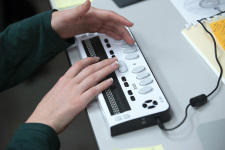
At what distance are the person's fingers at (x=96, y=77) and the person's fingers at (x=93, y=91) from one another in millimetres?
21

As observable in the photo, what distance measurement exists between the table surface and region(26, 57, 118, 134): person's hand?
0.14 ft

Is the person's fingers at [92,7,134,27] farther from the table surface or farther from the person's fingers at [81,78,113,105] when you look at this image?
the person's fingers at [81,78,113,105]

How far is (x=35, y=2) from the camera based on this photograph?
1.75 metres

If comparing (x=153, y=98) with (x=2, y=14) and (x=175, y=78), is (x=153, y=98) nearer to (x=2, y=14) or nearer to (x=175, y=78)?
(x=175, y=78)

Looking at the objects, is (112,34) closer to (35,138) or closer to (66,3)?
(66,3)

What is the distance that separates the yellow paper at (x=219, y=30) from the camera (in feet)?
2.86

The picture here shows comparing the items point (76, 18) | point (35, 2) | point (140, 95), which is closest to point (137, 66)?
point (140, 95)

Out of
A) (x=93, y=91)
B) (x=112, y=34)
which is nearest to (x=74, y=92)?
(x=93, y=91)

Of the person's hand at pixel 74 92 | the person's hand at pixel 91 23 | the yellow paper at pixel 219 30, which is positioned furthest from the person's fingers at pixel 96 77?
the yellow paper at pixel 219 30

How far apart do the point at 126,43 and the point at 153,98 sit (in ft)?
0.70

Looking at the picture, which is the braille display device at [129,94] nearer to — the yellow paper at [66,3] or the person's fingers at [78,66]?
the person's fingers at [78,66]

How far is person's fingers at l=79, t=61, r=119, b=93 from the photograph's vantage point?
2.53 ft

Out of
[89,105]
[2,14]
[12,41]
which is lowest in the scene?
[2,14]

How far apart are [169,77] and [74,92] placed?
0.88ft
